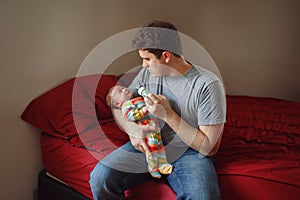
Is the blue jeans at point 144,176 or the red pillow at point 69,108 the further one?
the red pillow at point 69,108

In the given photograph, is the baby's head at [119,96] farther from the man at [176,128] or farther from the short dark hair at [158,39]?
the short dark hair at [158,39]

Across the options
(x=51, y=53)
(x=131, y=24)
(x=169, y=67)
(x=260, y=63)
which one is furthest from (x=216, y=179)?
(x=260, y=63)

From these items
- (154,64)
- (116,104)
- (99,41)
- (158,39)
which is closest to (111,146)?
(116,104)

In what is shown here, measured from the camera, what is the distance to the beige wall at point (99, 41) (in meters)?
1.82

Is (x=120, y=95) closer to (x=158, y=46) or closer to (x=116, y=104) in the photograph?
(x=116, y=104)

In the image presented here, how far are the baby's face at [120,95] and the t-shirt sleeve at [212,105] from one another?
16.0 inches

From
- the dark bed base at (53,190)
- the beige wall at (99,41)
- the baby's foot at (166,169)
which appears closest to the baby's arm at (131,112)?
the baby's foot at (166,169)

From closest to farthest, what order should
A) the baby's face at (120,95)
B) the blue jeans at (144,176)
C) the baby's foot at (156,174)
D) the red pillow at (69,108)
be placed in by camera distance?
the blue jeans at (144,176) → the baby's foot at (156,174) → the baby's face at (120,95) → the red pillow at (69,108)

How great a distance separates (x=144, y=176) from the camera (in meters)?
1.44

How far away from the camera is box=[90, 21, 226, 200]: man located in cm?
136

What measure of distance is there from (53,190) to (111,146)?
1.53 feet

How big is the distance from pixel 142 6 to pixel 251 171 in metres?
1.56

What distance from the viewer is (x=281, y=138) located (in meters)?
1.83

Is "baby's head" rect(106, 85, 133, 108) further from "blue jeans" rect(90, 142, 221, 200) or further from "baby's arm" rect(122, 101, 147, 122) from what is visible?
"blue jeans" rect(90, 142, 221, 200)
